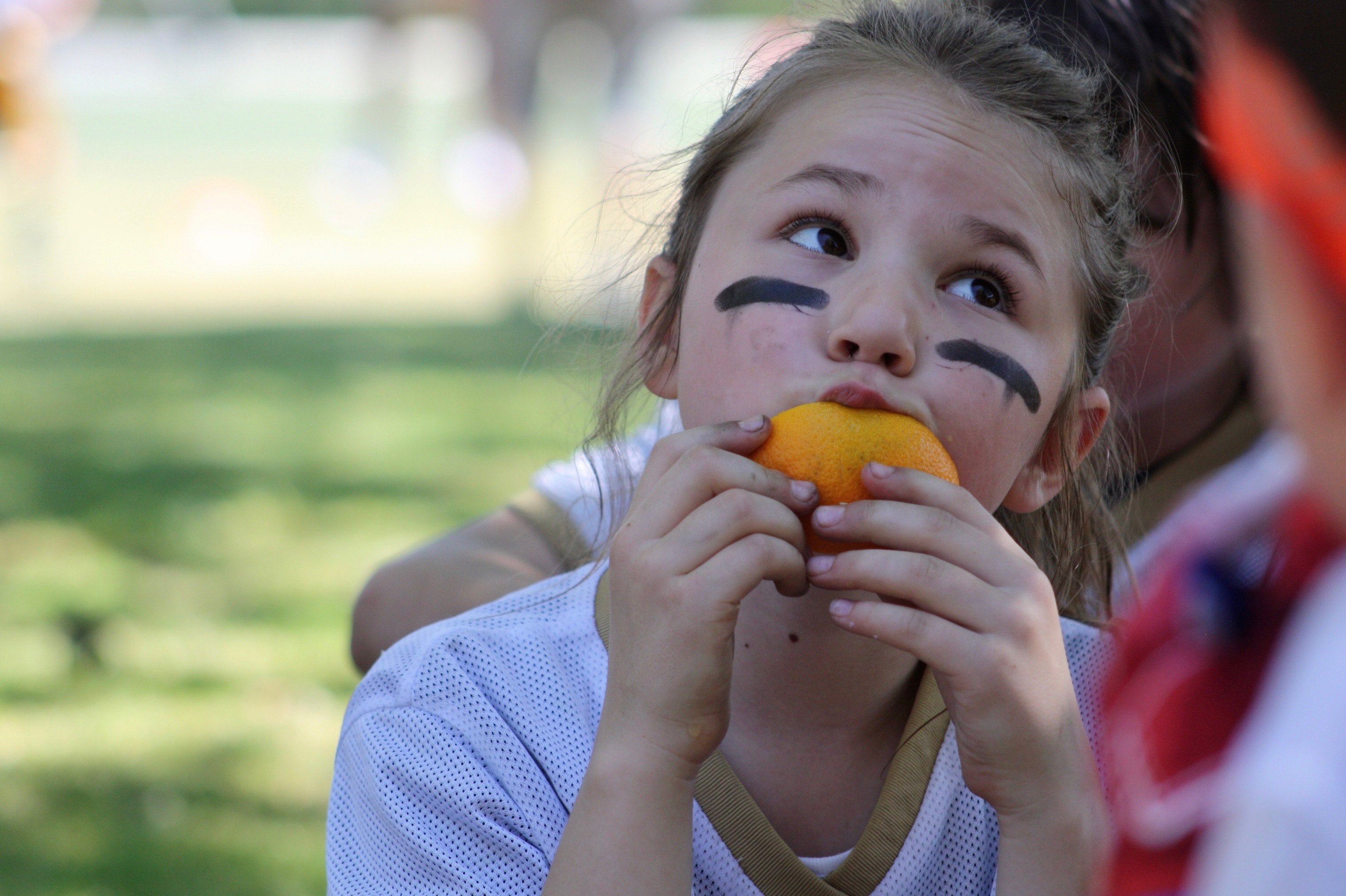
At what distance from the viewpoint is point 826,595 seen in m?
1.73

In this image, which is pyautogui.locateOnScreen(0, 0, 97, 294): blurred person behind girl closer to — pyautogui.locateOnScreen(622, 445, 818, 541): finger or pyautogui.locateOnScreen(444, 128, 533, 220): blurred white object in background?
pyautogui.locateOnScreen(444, 128, 533, 220): blurred white object in background

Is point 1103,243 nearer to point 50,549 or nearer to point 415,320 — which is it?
point 50,549

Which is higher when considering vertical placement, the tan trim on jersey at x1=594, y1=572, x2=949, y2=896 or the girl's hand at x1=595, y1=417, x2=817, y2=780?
the girl's hand at x1=595, y1=417, x2=817, y2=780

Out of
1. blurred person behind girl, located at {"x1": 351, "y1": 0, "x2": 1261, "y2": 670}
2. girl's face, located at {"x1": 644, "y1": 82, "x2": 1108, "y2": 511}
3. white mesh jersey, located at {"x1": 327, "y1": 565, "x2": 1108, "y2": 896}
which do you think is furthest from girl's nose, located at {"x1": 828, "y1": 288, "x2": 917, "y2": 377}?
blurred person behind girl, located at {"x1": 351, "y1": 0, "x2": 1261, "y2": 670}

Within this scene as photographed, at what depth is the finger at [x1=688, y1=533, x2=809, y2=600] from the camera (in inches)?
56.9

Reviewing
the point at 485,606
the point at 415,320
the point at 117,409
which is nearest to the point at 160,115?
the point at 415,320

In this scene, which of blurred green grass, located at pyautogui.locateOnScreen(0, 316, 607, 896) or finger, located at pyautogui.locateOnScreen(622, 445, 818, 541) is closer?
finger, located at pyautogui.locateOnScreen(622, 445, 818, 541)

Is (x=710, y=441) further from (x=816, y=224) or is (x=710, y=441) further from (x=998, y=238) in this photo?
(x=998, y=238)

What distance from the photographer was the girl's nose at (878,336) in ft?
5.19

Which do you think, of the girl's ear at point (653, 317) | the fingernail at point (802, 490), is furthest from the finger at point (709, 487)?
the girl's ear at point (653, 317)

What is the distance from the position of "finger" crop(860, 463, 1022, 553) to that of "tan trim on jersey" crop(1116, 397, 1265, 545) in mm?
1090

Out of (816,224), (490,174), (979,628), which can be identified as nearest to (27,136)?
(490,174)

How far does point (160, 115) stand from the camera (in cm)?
2403

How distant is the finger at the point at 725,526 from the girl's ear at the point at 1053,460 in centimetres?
56
